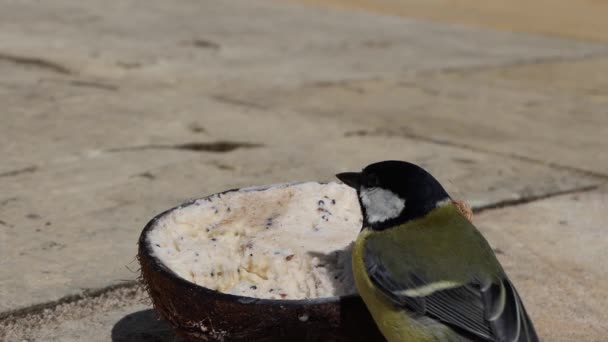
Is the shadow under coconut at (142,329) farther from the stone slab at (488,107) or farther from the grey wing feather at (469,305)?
the stone slab at (488,107)

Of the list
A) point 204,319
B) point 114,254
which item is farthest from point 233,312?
point 114,254

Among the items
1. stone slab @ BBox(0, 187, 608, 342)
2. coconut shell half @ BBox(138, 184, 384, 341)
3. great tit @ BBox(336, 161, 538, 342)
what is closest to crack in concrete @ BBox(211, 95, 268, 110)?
stone slab @ BBox(0, 187, 608, 342)

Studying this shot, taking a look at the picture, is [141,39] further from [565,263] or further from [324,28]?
[565,263]

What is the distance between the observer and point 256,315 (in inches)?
103

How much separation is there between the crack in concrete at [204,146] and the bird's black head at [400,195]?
9.19ft

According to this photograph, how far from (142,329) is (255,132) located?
9.08 ft

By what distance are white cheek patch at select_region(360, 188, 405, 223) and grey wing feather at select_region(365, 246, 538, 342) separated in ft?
0.69

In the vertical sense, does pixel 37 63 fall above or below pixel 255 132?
below

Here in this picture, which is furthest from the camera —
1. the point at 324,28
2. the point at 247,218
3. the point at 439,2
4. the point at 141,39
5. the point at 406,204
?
the point at 439,2

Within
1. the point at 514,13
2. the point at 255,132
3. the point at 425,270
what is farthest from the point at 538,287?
the point at 514,13

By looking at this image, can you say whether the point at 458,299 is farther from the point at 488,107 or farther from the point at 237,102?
the point at 488,107

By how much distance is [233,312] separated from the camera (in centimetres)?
264

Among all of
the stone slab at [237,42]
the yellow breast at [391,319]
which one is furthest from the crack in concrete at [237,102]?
the yellow breast at [391,319]

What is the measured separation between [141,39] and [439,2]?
6.22 metres
